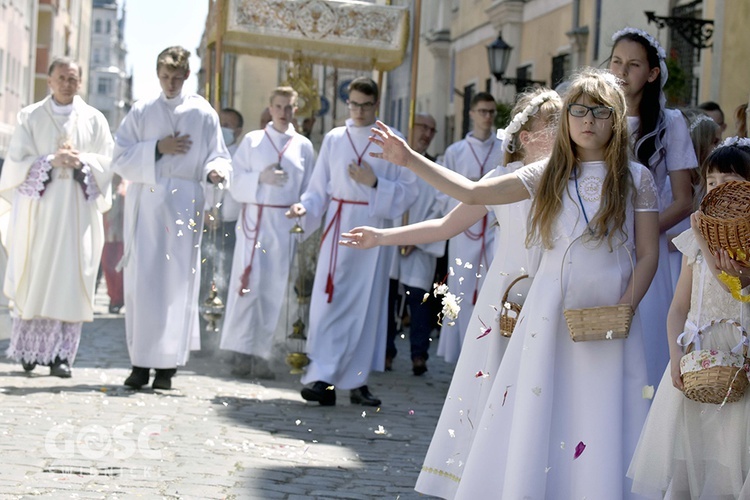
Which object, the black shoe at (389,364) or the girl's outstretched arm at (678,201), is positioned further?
the black shoe at (389,364)

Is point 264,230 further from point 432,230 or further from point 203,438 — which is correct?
point 432,230

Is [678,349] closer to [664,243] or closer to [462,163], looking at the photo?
[664,243]

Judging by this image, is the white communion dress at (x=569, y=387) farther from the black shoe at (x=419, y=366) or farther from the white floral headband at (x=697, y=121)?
the black shoe at (x=419, y=366)

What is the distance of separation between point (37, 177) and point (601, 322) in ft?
21.2

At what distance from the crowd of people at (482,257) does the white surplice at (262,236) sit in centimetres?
2

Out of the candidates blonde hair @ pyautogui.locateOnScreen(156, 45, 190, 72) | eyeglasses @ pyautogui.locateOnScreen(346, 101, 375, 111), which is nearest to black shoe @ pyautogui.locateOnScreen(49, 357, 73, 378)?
blonde hair @ pyautogui.locateOnScreen(156, 45, 190, 72)

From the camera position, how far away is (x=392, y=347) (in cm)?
1251

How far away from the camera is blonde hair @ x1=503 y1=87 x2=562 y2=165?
20.5ft

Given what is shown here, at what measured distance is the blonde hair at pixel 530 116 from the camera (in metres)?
6.26

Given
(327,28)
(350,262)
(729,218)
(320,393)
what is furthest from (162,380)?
(729,218)

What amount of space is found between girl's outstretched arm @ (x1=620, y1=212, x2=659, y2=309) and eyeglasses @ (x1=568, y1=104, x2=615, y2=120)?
0.38 meters

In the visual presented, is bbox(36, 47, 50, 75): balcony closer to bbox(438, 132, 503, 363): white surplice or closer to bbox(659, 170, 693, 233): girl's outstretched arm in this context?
bbox(438, 132, 503, 363): white surplice

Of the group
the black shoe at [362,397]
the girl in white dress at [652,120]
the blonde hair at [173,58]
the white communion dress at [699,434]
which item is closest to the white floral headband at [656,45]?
the girl in white dress at [652,120]

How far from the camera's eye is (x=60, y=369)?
10.4 meters
